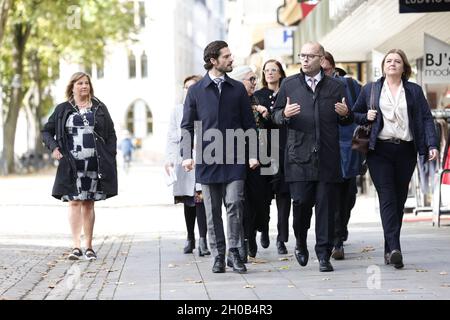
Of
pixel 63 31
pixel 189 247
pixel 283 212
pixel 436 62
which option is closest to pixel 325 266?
pixel 283 212

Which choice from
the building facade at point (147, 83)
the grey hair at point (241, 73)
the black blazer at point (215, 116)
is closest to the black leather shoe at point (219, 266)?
the black blazer at point (215, 116)

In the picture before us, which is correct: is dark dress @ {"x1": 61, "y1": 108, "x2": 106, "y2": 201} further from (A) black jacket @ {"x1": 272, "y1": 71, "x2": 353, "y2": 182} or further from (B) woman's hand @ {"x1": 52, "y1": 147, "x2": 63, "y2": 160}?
(A) black jacket @ {"x1": 272, "y1": 71, "x2": 353, "y2": 182}

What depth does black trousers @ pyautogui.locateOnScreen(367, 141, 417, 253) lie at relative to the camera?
1077cm

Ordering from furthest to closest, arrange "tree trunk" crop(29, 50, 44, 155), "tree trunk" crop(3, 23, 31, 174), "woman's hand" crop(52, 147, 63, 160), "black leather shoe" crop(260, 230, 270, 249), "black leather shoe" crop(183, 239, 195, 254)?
"tree trunk" crop(29, 50, 44, 155)
"tree trunk" crop(3, 23, 31, 174)
"black leather shoe" crop(183, 239, 195, 254)
"black leather shoe" crop(260, 230, 270, 249)
"woman's hand" crop(52, 147, 63, 160)

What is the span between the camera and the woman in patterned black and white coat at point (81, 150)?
12.7 meters

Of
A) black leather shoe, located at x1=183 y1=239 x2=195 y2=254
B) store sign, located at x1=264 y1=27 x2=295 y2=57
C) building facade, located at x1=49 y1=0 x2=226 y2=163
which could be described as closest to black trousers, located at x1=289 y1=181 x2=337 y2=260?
black leather shoe, located at x1=183 y1=239 x2=195 y2=254

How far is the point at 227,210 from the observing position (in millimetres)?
10695

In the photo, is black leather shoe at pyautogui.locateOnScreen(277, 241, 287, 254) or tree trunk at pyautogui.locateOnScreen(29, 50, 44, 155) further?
tree trunk at pyautogui.locateOnScreen(29, 50, 44, 155)

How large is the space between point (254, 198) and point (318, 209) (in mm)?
1415

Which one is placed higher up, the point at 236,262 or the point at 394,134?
the point at 394,134

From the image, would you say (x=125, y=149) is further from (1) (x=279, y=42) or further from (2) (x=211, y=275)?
(2) (x=211, y=275)

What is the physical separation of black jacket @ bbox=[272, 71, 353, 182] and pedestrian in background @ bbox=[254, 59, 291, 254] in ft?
3.42

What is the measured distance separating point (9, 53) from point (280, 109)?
4346cm
